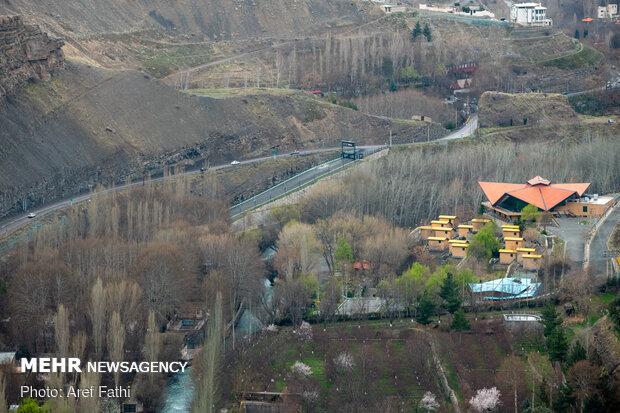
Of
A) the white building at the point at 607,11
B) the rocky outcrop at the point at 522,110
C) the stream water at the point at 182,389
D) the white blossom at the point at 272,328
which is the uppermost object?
the white building at the point at 607,11

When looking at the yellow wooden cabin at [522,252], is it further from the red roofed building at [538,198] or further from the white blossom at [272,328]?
the white blossom at [272,328]

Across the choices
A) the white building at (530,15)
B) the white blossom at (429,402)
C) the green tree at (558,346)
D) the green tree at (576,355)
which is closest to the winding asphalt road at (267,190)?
the white blossom at (429,402)

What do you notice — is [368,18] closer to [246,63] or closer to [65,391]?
[246,63]

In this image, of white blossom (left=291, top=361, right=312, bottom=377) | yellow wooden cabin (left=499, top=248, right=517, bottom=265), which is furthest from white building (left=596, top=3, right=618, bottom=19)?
white blossom (left=291, top=361, right=312, bottom=377)

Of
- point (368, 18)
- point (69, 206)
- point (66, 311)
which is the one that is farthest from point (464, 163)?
point (368, 18)

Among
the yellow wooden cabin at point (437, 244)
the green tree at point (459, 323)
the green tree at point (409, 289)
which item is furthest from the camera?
the yellow wooden cabin at point (437, 244)

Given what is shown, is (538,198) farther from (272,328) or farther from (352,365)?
(352,365)

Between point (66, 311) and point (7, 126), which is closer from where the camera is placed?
point (66, 311)
